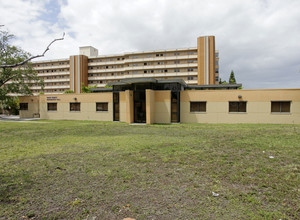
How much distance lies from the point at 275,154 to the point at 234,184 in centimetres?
416

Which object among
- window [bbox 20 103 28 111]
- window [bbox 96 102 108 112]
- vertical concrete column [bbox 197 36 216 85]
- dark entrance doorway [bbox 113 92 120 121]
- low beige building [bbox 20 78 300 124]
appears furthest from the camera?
vertical concrete column [bbox 197 36 216 85]

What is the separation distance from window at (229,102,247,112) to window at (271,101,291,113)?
10.4 feet

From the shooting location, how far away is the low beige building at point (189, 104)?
2262cm

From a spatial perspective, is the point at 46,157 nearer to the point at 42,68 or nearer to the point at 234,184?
the point at 234,184

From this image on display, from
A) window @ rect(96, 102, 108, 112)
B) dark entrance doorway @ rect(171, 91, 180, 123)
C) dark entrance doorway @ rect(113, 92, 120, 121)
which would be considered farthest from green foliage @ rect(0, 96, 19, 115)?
dark entrance doorway @ rect(171, 91, 180, 123)

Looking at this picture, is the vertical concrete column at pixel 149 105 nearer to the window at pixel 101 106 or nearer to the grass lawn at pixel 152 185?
the window at pixel 101 106

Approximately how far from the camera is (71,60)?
70438 mm

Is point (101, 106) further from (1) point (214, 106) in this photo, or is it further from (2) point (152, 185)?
(2) point (152, 185)

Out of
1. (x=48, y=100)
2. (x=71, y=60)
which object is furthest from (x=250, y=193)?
(x=71, y=60)

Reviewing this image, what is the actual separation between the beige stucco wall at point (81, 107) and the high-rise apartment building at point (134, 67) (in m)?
25.3

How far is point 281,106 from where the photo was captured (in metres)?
22.7

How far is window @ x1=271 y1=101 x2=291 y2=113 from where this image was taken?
73.9 ft

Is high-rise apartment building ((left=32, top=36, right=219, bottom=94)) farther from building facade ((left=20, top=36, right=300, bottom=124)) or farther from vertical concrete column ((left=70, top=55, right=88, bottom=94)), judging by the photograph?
building facade ((left=20, top=36, right=300, bottom=124))

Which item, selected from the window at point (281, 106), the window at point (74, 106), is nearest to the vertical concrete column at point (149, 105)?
the window at point (74, 106)
